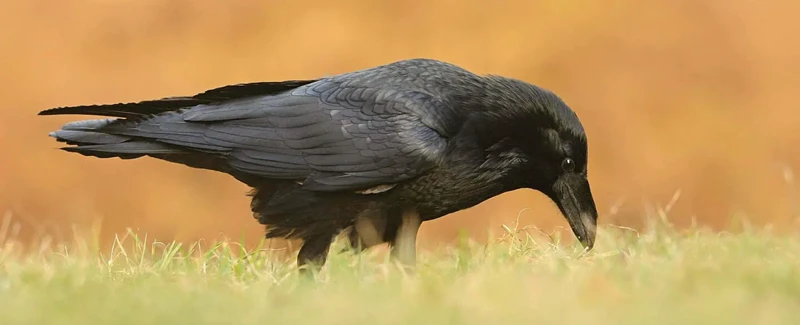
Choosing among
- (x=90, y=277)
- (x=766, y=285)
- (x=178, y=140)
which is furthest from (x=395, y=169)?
(x=766, y=285)

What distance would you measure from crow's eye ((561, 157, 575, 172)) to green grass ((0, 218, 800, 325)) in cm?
35

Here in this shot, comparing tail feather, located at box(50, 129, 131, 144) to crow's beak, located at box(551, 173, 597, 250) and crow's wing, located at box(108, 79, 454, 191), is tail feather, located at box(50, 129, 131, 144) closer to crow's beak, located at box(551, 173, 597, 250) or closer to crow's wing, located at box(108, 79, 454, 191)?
crow's wing, located at box(108, 79, 454, 191)

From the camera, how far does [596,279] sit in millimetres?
2756

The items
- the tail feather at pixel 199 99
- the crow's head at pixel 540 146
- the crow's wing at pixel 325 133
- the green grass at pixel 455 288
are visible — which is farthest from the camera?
the tail feather at pixel 199 99

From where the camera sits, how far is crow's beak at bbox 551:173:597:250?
4.11m

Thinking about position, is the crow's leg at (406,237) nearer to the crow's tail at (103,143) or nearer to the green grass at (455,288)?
the green grass at (455,288)

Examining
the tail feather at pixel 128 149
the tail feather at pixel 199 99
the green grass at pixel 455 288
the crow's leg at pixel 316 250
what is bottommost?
the crow's leg at pixel 316 250

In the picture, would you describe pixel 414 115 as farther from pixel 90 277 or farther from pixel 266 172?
pixel 90 277

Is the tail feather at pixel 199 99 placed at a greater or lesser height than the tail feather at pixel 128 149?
greater

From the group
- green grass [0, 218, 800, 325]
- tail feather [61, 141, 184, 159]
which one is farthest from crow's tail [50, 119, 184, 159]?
green grass [0, 218, 800, 325]

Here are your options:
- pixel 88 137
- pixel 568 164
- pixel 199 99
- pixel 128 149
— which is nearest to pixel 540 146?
pixel 568 164

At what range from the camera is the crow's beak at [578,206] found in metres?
4.11

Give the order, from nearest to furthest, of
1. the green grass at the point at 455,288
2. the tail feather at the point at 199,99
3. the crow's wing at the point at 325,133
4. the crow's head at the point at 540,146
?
the green grass at the point at 455,288, the crow's wing at the point at 325,133, the crow's head at the point at 540,146, the tail feather at the point at 199,99

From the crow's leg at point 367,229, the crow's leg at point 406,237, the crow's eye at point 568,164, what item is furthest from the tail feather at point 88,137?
the crow's eye at point 568,164
